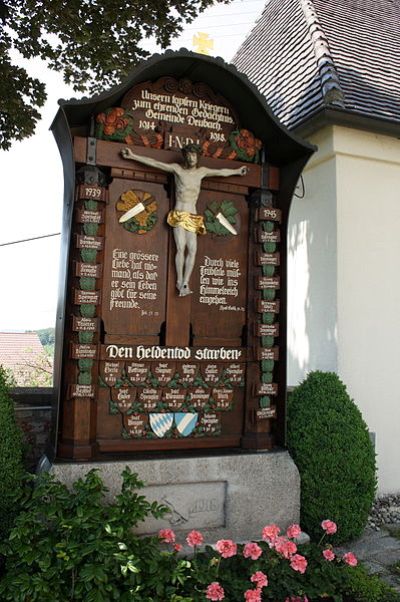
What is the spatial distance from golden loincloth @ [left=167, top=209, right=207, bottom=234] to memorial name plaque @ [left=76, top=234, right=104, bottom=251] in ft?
2.07

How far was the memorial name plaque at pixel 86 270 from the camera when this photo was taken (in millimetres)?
4453

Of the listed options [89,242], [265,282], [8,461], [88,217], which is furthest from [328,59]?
[8,461]

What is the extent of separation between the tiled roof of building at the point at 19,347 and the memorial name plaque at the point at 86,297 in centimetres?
1477

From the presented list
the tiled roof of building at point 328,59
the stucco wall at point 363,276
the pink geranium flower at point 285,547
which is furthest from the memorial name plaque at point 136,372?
the tiled roof of building at point 328,59

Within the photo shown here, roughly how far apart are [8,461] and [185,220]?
7.69ft

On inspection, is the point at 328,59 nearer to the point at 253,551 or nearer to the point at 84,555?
the point at 253,551

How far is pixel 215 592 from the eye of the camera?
3.43m

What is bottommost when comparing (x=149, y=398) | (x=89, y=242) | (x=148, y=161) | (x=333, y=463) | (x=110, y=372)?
(x=333, y=463)

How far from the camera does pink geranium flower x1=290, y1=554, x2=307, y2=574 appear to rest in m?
3.74

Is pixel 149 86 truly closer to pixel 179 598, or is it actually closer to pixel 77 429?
pixel 77 429

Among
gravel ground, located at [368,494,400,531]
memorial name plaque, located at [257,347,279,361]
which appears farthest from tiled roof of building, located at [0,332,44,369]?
memorial name plaque, located at [257,347,279,361]

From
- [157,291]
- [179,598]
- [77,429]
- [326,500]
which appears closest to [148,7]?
[157,291]

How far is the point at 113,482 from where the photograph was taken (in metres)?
4.39

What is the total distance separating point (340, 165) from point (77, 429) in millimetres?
4272
